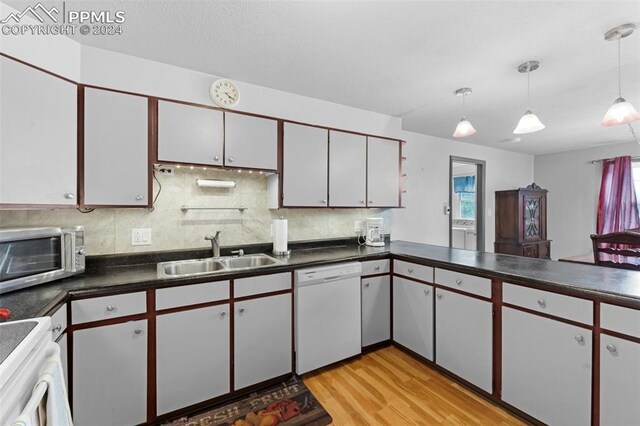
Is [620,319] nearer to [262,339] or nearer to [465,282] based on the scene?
[465,282]

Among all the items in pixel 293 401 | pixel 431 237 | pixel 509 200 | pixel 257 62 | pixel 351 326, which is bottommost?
pixel 293 401

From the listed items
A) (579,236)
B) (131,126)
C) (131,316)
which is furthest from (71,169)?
(579,236)

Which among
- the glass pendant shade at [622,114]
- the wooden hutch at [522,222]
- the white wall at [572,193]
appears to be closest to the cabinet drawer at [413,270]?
the glass pendant shade at [622,114]

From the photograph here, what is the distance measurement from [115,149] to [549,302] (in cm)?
279

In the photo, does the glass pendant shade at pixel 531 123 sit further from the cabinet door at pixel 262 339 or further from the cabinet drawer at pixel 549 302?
the cabinet door at pixel 262 339

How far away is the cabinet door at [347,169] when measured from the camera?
272 centimetres

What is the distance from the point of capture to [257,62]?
207 cm

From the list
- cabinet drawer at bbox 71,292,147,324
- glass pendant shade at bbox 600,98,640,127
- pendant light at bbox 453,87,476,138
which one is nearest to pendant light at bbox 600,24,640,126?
glass pendant shade at bbox 600,98,640,127

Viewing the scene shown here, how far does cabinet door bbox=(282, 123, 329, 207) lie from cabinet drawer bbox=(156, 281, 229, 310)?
930mm

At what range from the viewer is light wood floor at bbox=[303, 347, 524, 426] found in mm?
1739

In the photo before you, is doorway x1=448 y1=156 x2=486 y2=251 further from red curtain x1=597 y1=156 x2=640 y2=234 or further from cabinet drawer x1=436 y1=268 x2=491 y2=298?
cabinet drawer x1=436 y1=268 x2=491 y2=298

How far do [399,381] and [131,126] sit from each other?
2641 mm

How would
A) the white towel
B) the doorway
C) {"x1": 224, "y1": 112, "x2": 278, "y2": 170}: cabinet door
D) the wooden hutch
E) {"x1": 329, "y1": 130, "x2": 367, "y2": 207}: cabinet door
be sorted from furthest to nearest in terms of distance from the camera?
the doorway
the wooden hutch
{"x1": 329, "y1": 130, "x2": 367, "y2": 207}: cabinet door
{"x1": 224, "y1": 112, "x2": 278, "y2": 170}: cabinet door
the white towel

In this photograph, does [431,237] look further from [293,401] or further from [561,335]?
[293,401]
